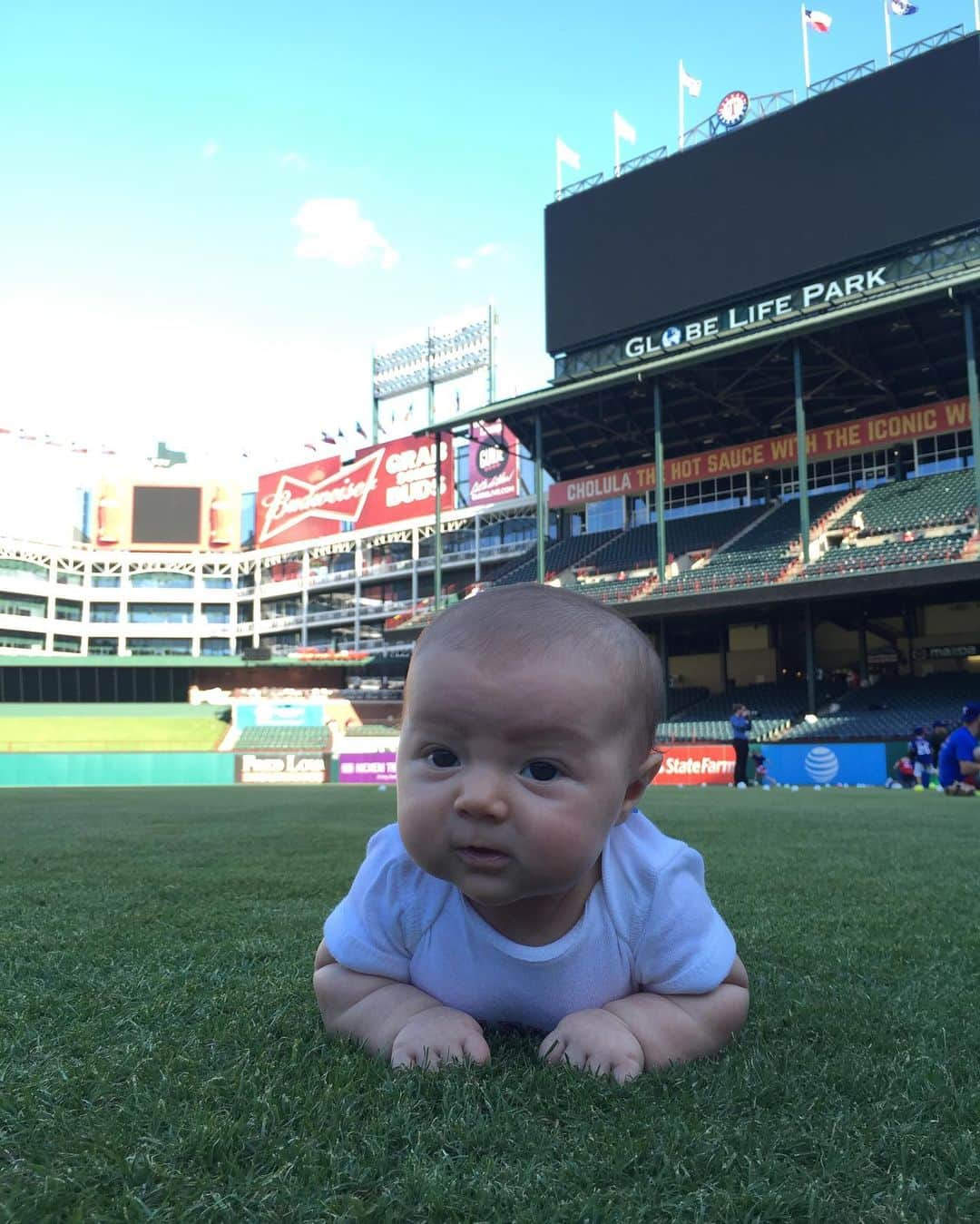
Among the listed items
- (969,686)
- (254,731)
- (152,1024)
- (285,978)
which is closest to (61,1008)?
(152,1024)

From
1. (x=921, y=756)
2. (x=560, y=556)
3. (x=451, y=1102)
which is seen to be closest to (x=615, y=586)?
(x=560, y=556)

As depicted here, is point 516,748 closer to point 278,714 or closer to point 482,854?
point 482,854

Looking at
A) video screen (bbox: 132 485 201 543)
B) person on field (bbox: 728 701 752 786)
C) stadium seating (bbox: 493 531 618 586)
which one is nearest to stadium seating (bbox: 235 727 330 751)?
stadium seating (bbox: 493 531 618 586)

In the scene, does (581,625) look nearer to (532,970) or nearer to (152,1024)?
(532,970)

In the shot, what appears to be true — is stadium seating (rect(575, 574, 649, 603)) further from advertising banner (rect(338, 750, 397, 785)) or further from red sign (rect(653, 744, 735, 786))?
advertising banner (rect(338, 750, 397, 785))

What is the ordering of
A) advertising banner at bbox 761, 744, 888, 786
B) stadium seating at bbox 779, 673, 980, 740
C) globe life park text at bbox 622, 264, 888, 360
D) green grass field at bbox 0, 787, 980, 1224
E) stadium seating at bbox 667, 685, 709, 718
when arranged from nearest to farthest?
green grass field at bbox 0, 787, 980, 1224 → advertising banner at bbox 761, 744, 888, 786 → stadium seating at bbox 779, 673, 980, 740 → globe life park text at bbox 622, 264, 888, 360 → stadium seating at bbox 667, 685, 709, 718

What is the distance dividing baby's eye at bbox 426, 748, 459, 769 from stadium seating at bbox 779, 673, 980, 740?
24.0 m

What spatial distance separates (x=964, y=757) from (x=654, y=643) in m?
8.73

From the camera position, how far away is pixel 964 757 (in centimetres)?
1211

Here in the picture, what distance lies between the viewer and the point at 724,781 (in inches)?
918

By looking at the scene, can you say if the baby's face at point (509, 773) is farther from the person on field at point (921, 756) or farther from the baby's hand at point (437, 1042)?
the person on field at point (921, 756)

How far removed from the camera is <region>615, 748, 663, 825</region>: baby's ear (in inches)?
71.9

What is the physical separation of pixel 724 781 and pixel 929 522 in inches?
407

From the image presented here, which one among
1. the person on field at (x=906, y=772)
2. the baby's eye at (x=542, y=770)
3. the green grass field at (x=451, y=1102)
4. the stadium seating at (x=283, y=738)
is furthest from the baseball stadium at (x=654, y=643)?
the person on field at (x=906, y=772)
